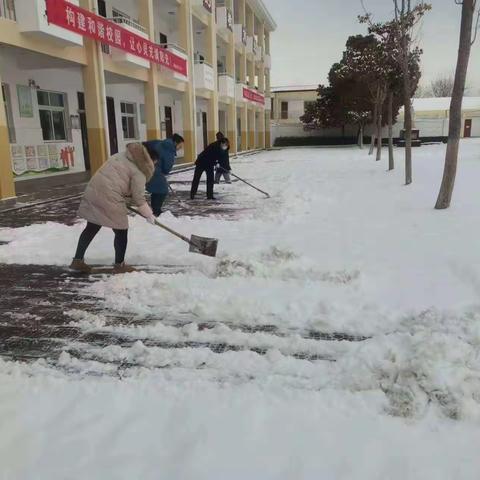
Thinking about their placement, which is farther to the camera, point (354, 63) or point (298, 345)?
point (354, 63)

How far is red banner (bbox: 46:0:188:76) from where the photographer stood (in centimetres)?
1025

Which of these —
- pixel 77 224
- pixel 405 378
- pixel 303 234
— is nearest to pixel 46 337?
pixel 405 378

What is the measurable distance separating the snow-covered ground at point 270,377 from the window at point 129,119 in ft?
48.1

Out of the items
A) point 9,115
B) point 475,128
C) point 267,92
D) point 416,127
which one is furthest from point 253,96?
point 475,128

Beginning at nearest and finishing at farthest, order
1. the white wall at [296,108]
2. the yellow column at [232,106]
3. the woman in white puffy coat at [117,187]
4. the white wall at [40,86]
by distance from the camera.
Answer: the woman in white puffy coat at [117,187] → the white wall at [40,86] → the yellow column at [232,106] → the white wall at [296,108]

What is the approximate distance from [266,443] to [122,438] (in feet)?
2.26

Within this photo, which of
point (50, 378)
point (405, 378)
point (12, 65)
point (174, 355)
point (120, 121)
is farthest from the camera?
point (120, 121)

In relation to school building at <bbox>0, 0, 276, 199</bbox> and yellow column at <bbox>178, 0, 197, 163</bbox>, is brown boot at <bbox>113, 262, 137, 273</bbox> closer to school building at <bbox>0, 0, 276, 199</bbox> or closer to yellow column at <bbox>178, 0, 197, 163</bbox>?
school building at <bbox>0, 0, 276, 199</bbox>

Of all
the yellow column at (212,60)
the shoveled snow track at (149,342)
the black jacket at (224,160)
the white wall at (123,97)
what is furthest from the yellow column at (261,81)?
the shoveled snow track at (149,342)

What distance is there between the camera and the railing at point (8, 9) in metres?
9.38

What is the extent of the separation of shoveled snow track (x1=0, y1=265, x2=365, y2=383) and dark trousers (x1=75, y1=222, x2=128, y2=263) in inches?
31.2

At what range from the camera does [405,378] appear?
8.74 feet

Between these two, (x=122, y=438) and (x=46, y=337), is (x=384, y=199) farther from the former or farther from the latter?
(x=122, y=438)

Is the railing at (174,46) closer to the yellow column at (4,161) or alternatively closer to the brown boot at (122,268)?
the yellow column at (4,161)
